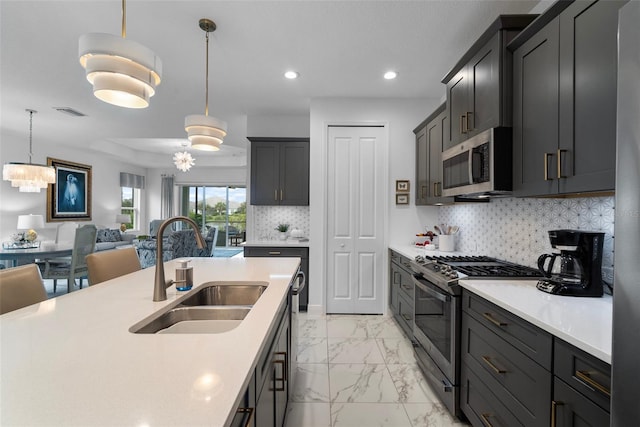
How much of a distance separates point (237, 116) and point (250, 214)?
4.99ft

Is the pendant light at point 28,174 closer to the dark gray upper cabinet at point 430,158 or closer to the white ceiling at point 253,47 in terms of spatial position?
the white ceiling at point 253,47

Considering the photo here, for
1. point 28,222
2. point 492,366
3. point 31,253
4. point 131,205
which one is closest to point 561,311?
point 492,366

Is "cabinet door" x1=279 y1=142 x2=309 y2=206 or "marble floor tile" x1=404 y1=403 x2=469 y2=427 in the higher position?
"cabinet door" x1=279 y1=142 x2=309 y2=206

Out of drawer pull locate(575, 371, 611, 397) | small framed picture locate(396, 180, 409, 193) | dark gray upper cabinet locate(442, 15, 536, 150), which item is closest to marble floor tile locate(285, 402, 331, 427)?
drawer pull locate(575, 371, 611, 397)

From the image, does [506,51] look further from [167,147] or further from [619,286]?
[167,147]

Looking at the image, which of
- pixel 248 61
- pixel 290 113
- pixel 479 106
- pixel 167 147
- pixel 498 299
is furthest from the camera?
pixel 167 147

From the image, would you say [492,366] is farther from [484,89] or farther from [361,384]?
[484,89]

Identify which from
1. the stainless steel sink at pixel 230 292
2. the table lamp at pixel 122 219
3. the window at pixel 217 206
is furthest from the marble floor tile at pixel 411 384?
the window at pixel 217 206

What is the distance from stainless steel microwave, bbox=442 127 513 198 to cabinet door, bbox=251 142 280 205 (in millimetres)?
2504

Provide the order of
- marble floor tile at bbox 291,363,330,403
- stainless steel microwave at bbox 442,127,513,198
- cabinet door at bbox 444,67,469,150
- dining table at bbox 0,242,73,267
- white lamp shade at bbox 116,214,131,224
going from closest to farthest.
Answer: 1. stainless steel microwave at bbox 442,127,513,198
2. marble floor tile at bbox 291,363,330,403
3. cabinet door at bbox 444,67,469,150
4. dining table at bbox 0,242,73,267
5. white lamp shade at bbox 116,214,131,224

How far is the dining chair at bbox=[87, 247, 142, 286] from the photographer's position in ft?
6.12

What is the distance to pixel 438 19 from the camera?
224 cm

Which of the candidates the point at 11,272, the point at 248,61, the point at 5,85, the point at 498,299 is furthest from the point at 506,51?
the point at 5,85

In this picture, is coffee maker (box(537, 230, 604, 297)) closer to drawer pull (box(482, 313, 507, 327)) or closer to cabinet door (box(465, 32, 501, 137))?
drawer pull (box(482, 313, 507, 327))
